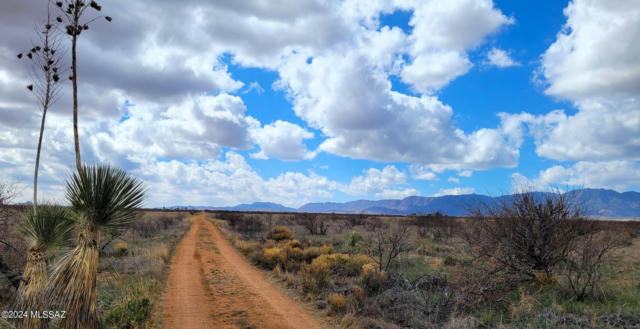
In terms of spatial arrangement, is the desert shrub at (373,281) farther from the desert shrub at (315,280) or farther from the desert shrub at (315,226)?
the desert shrub at (315,226)

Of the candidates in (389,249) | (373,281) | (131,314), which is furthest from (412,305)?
(389,249)

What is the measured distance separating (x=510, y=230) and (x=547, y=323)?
4262 millimetres

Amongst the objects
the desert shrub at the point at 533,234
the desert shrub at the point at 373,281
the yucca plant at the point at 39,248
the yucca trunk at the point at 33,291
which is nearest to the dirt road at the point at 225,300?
the desert shrub at the point at 373,281

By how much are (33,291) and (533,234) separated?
12431 mm

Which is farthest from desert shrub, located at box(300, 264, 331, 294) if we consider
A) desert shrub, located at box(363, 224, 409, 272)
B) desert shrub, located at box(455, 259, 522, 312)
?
desert shrub, located at box(455, 259, 522, 312)

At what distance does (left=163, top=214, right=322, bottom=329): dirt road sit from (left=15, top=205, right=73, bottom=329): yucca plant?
3756mm

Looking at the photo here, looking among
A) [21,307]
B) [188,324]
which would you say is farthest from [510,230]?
[21,307]

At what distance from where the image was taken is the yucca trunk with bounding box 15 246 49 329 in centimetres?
495

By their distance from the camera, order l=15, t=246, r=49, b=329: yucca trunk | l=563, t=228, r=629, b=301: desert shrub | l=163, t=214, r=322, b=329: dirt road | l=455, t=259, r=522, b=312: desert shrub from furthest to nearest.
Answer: l=563, t=228, r=629, b=301: desert shrub < l=455, t=259, r=522, b=312: desert shrub < l=163, t=214, r=322, b=329: dirt road < l=15, t=246, r=49, b=329: yucca trunk

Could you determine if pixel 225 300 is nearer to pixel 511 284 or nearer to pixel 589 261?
pixel 511 284

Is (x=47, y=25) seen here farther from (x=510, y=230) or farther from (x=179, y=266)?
(x=510, y=230)

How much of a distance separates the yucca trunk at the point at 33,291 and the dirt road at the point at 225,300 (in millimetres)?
3615

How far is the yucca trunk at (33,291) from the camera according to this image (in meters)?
4.95

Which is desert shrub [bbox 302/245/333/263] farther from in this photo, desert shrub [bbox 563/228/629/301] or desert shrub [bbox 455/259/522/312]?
desert shrub [bbox 563/228/629/301]
